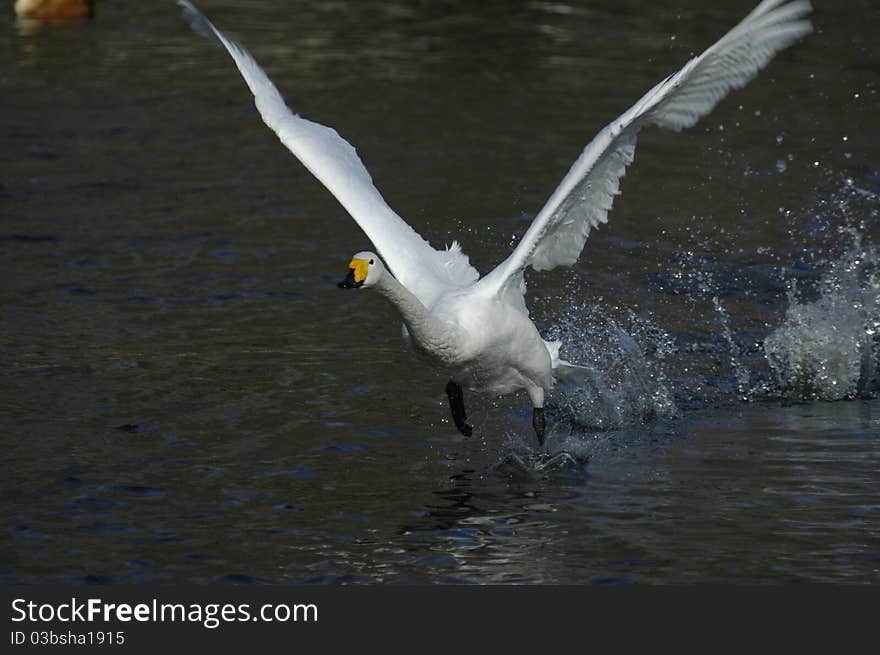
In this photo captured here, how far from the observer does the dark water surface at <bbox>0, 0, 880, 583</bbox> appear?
29.0 ft

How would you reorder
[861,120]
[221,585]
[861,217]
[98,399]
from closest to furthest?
[221,585], [98,399], [861,217], [861,120]

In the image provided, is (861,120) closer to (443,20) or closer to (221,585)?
(443,20)

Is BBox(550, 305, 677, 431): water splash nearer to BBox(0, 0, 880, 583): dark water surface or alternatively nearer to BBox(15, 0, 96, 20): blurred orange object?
BBox(0, 0, 880, 583): dark water surface

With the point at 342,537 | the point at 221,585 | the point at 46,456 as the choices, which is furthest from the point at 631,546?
the point at 46,456

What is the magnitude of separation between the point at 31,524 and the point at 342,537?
5.64 feet

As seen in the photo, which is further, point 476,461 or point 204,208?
point 204,208

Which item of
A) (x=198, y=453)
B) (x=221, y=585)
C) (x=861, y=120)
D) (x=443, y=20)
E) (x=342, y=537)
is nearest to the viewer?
(x=221, y=585)

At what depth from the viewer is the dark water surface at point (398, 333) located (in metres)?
8.83

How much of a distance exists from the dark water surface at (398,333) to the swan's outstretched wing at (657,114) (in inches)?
55.3

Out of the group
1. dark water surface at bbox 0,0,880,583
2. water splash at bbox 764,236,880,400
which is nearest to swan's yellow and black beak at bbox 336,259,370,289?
dark water surface at bbox 0,0,880,583

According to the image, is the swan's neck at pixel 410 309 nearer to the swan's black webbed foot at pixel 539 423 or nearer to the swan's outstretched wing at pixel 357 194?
the swan's outstretched wing at pixel 357 194

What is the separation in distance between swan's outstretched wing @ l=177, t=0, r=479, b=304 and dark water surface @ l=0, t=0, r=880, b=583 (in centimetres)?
109

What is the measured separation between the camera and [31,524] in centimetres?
888

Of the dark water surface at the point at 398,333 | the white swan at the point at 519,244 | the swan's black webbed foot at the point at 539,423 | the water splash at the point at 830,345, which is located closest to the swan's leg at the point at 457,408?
the white swan at the point at 519,244
